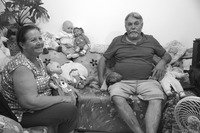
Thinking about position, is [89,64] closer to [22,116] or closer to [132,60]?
[132,60]

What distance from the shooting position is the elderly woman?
1343 millimetres

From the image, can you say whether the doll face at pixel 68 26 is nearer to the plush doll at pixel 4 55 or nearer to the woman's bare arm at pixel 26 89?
the plush doll at pixel 4 55

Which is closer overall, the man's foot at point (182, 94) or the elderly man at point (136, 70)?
the elderly man at point (136, 70)

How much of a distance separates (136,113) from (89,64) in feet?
2.56

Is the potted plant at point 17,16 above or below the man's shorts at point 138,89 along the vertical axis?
above

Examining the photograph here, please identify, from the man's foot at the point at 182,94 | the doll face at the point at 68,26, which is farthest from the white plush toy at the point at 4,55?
the man's foot at the point at 182,94

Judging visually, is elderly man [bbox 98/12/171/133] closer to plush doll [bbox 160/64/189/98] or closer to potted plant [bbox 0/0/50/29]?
plush doll [bbox 160/64/189/98]

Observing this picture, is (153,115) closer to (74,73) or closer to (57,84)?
(57,84)

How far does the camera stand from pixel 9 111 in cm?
134

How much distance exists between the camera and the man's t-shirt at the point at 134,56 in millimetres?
2102

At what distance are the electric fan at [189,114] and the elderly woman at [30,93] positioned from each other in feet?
2.39

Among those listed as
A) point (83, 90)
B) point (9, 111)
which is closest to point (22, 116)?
point (9, 111)

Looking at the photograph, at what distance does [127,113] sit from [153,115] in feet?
0.67

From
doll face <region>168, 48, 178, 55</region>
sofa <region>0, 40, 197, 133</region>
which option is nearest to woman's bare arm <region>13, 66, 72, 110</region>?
sofa <region>0, 40, 197, 133</region>
